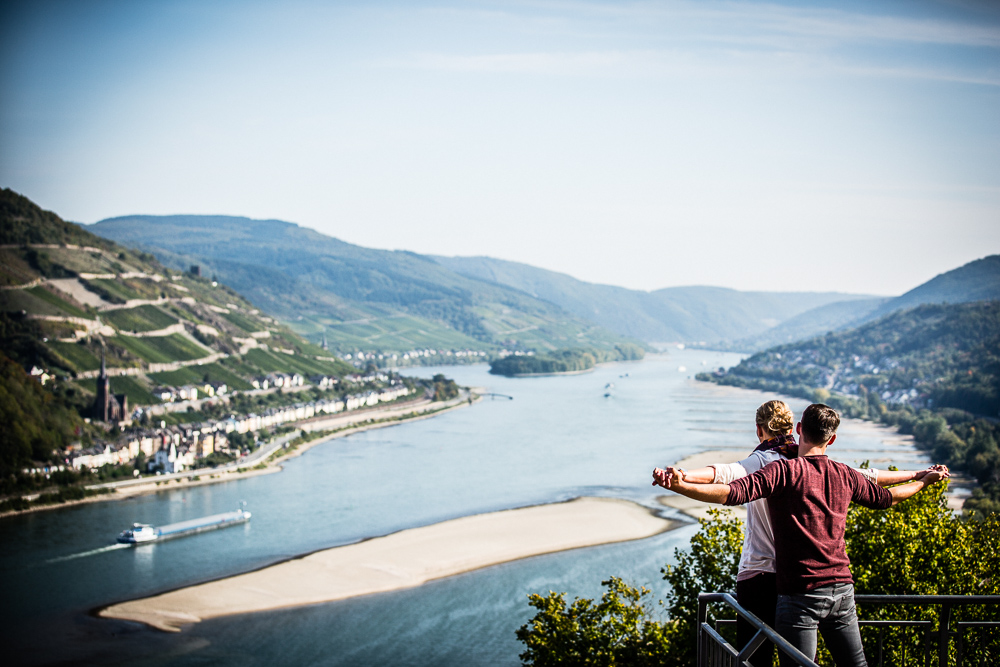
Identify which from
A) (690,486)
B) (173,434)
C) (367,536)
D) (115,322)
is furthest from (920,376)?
(690,486)

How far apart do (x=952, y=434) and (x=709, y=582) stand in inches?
1375

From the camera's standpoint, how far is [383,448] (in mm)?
48156

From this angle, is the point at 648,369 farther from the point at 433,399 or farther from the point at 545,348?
the point at 433,399

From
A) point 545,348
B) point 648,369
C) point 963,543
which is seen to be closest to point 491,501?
point 963,543

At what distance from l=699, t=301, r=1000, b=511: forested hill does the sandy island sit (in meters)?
12.4

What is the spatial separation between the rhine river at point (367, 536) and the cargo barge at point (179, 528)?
67 cm

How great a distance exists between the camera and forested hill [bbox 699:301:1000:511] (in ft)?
131

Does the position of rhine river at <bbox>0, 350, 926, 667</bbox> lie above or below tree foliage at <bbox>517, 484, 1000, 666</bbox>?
below

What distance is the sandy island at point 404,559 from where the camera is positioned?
21.0 metres

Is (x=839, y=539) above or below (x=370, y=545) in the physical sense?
above

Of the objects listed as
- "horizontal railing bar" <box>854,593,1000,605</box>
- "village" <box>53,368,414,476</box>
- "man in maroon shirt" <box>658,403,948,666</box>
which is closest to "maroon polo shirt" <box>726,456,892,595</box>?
"man in maroon shirt" <box>658,403,948,666</box>

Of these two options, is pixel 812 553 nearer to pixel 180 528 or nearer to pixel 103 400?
pixel 180 528

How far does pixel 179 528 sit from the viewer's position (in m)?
28.8

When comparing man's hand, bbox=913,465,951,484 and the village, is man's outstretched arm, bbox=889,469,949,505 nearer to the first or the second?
man's hand, bbox=913,465,951,484
